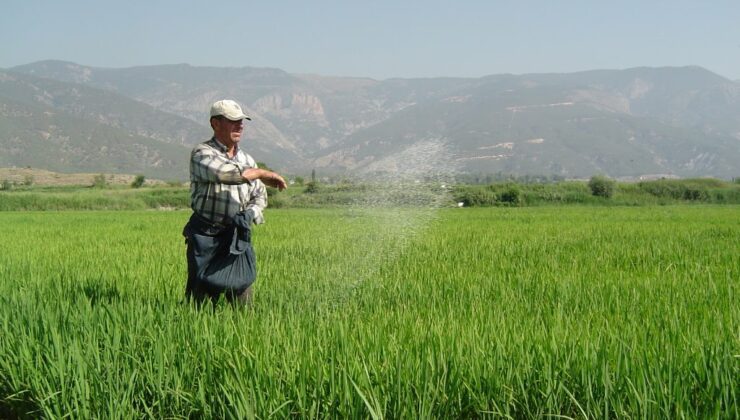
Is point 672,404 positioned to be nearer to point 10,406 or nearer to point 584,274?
point 10,406

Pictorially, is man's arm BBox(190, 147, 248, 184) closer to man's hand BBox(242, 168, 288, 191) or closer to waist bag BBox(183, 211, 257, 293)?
man's hand BBox(242, 168, 288, 191)

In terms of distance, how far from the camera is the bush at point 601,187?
114 ft

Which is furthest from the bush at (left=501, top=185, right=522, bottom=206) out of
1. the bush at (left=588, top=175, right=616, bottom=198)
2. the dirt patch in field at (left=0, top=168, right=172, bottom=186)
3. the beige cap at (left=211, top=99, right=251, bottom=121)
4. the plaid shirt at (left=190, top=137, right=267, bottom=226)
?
the dirt patch in field at (left=0, top=168, right=172, bottom=186)

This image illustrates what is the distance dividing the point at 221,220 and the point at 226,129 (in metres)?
0.57

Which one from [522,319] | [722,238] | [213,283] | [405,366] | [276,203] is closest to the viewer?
Answer: [405,366]

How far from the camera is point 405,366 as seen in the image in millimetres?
2752

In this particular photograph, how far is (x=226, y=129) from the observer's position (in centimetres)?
440

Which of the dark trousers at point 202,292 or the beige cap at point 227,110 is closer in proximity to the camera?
the beige cap at point 227,110

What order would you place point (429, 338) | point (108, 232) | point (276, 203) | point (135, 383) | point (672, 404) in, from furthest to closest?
point (276, 203)
point (108, 232)
point (429, 338)
point (135, 383)
point (672, 404)

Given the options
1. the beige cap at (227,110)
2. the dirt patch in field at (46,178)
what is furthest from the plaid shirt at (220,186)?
the dirt patch in field at (46,178)

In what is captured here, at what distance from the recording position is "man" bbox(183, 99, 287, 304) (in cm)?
436

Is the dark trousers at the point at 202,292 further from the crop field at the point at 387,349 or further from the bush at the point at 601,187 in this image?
the bush at the point at 601,187

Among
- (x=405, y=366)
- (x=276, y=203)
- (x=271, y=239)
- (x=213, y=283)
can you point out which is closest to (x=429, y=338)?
(x=405, y=366)

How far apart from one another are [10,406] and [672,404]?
9.49 feet
